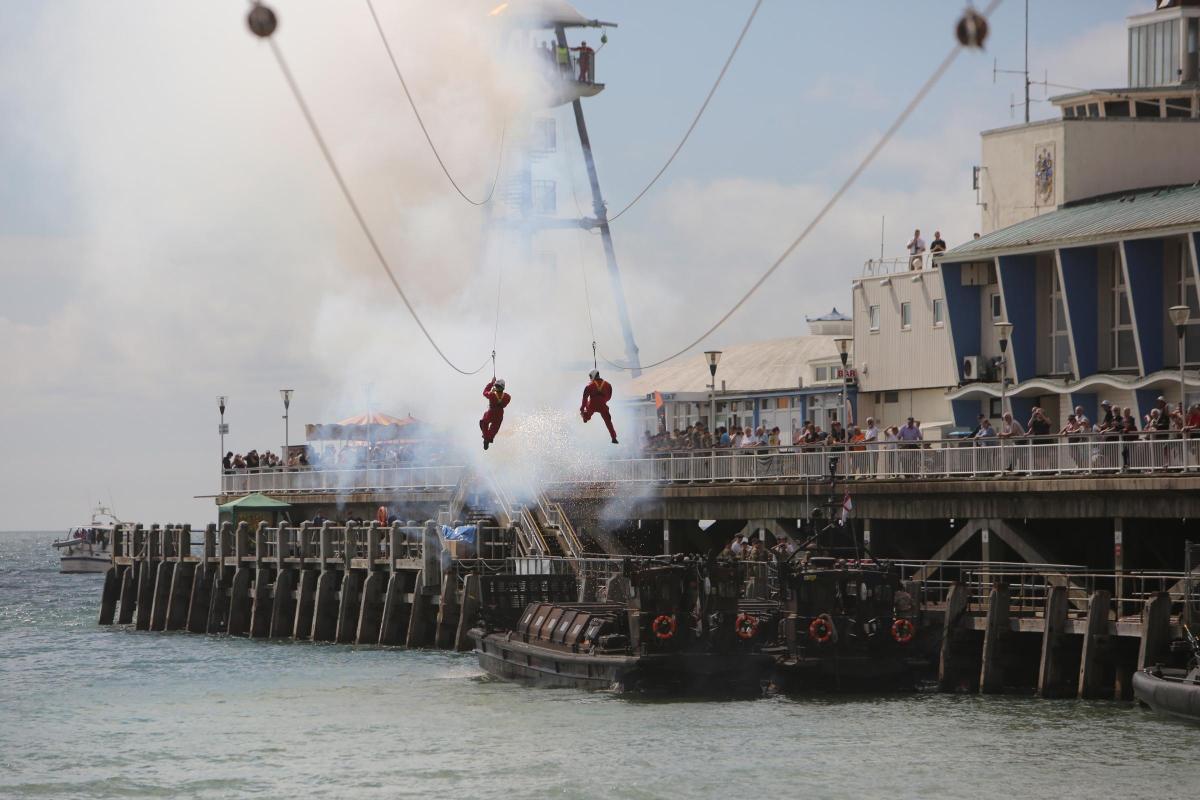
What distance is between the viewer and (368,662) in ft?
178

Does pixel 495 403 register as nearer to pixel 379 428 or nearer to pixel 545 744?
pixel 545 744

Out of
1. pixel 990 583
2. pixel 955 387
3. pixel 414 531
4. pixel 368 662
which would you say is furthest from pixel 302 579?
pixel 990 583

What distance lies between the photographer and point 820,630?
42.9 metres

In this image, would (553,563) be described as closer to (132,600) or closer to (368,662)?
(368,662)

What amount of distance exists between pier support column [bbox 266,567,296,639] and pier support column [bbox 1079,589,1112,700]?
30541mm

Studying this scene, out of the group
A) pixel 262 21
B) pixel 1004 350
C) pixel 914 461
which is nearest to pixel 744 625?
pixel 914 461

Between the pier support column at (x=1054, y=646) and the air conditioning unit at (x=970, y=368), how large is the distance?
23.1 metres

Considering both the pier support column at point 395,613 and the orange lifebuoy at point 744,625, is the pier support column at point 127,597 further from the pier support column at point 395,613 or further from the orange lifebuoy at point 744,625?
the orange lifebuoy at point 744,625

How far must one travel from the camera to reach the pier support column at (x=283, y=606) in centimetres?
6425

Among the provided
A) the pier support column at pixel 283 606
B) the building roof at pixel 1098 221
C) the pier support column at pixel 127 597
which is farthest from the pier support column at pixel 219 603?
the building roof at pixel 1098 221

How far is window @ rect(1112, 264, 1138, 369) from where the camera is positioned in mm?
58562

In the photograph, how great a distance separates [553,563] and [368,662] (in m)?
5.65

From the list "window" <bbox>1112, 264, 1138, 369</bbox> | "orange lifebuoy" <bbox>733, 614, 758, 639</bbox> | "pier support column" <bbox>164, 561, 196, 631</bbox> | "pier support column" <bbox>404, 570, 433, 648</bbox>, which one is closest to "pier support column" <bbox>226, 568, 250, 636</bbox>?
"pier support column" <bbox>164, 561, 196, 631</bbox>

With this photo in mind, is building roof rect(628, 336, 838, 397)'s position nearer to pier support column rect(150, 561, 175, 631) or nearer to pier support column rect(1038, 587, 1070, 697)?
pier support column rect(150, 561, 175, 631)
